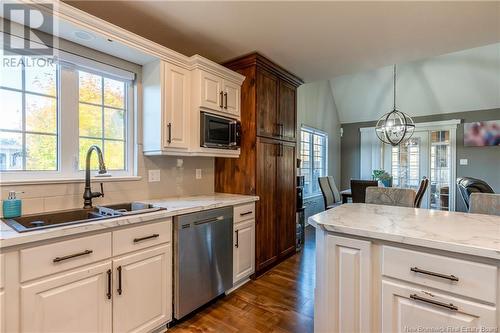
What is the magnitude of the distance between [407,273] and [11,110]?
2586 mm

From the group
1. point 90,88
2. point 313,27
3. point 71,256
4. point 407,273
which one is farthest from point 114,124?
point 407,273

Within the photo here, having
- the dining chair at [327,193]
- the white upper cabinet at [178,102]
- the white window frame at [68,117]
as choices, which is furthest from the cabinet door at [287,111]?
the white window frame at [68,117]

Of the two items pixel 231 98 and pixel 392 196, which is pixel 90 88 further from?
pixel 392 196

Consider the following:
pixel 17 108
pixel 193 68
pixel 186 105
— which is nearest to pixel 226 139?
pixel 186 105

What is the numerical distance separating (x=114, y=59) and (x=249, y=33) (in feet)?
3.91

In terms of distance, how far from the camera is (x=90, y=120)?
6.97 feet

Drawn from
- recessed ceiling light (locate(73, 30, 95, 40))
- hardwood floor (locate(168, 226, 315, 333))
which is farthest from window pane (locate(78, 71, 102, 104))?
hardwood floor (locate(168, 226, 315, 333))

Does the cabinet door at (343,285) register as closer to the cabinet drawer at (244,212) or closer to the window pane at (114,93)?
the cabinet drawer at (244,212)

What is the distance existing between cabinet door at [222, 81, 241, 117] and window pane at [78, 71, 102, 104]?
3.66 ft

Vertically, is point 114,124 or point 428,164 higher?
point 114,124

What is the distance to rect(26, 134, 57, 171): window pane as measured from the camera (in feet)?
5.93

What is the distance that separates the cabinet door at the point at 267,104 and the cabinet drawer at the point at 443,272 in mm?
1863

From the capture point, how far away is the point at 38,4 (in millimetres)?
1523

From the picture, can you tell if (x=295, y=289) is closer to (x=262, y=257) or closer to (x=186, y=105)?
(x=262, y=257)
